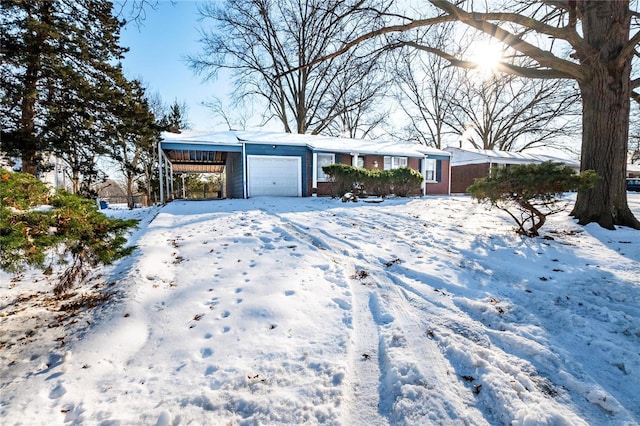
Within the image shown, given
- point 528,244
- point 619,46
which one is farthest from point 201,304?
point 619,46

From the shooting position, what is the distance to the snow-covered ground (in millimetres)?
1693

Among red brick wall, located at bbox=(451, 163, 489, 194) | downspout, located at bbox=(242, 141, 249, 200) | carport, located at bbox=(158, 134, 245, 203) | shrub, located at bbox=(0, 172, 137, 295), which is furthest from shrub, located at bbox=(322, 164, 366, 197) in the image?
red brick wall, located at bbox=(451, 163, 489, 194)

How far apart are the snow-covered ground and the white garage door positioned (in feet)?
32.9

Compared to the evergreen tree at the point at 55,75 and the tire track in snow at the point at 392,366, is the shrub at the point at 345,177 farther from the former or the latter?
the tire track in snow at the point at 392,366

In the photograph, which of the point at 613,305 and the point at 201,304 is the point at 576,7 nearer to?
the point at 613,305

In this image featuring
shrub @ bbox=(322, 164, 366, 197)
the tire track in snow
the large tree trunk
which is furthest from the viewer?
shrub @ bbox=(322, 164, 366, 197)

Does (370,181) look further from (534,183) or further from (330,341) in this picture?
(330,341)

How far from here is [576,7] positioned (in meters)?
5.80

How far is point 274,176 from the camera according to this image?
48.0ft

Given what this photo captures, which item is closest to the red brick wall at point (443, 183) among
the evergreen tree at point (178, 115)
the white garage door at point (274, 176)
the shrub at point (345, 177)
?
the shrub at point (345, 177)

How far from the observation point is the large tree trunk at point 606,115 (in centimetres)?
592

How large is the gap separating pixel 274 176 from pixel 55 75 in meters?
8.56

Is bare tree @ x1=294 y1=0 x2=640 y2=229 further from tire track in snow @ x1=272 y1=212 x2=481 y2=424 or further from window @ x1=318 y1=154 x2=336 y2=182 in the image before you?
window @ x1=318 y1=154 x2=336 y2=182

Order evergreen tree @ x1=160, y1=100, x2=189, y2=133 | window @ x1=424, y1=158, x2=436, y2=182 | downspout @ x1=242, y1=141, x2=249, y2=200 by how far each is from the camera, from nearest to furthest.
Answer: downspout @ x1=242, y1=141, x2=249, y2=200 < window @ x1=424, y1=158, x2=436, y2=182 < evergreen tree @ x1=160, y1=100, x2=189, y2=133
